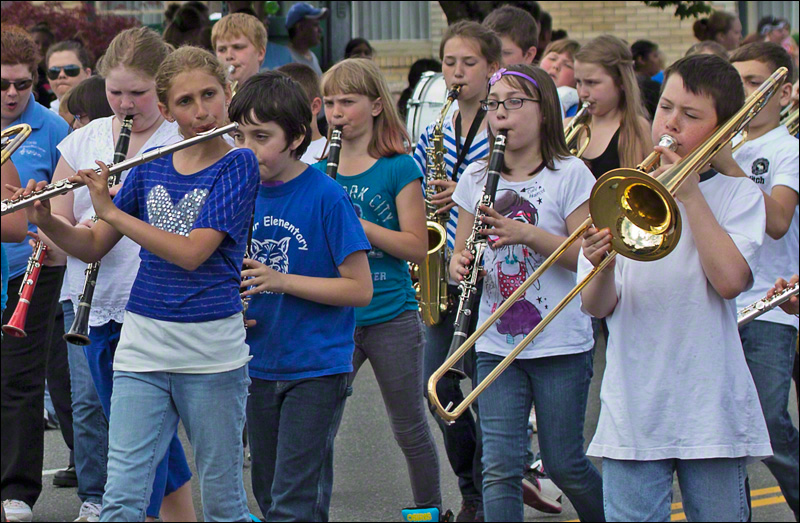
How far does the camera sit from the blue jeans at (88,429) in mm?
4387

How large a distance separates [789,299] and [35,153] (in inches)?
117

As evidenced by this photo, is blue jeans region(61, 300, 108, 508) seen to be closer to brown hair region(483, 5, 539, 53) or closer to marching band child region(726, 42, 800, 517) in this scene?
marching band child region(726, 42, 800, 517)

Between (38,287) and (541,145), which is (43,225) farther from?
(541,145)

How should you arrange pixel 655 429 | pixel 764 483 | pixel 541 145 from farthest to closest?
1. pixel 764 483
2. pixel 541 145
3. pixel 655 429

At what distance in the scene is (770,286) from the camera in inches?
175

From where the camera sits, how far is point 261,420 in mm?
3748

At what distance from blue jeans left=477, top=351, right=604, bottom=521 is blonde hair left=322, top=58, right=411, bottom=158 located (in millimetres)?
985

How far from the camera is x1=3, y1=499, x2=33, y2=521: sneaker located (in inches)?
180

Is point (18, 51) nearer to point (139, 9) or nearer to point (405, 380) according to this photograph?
point (405, 380)

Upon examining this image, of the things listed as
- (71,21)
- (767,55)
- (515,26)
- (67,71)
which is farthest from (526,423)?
(71,21)

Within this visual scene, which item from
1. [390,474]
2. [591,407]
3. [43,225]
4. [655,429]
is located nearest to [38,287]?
[43,225]

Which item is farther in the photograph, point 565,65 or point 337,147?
point 565,65

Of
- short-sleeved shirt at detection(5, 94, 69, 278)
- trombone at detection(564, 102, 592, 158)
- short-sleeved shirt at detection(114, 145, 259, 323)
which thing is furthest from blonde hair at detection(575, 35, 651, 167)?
short-sleeved shirt at detection(5, 94, 69, 278)

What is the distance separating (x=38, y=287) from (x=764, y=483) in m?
3.37
